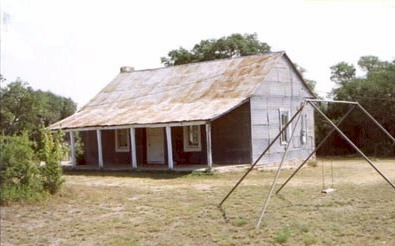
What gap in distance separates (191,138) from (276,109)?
12.2ft

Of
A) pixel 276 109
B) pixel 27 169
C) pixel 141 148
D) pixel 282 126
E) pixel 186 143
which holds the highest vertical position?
pixel 276 109

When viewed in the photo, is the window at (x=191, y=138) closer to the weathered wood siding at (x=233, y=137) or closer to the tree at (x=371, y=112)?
the weathered wood siding at (x=233, y=137)

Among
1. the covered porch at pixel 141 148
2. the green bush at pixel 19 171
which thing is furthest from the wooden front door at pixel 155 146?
the green bush at pixel 19 171

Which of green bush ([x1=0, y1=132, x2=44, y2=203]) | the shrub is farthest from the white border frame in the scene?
green bush ([x1=0, y1=132, x2=44, y2=203])

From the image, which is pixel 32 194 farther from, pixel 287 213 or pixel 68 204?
pixel 287 213

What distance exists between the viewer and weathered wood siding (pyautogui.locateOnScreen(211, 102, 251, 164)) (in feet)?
63.8

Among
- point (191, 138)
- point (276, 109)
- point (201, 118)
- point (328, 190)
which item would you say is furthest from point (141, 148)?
point (328, 190)

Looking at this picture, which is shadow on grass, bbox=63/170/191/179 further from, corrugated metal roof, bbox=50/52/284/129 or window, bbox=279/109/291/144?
window, bbox=279/109/291/144

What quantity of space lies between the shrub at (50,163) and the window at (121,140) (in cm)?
979

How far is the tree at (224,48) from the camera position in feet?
128

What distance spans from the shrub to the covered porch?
20.9 feet

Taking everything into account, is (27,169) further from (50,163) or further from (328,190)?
(328,190)

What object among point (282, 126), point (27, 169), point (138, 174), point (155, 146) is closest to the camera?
point (27, 169)

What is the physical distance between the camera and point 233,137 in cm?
1972
